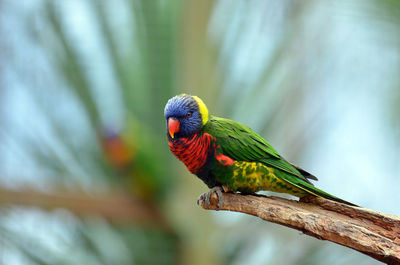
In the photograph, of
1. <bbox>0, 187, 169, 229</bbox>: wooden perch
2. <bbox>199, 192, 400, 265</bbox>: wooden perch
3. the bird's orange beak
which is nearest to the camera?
<bbox>199, 192, 400, 265</bbox>: wooden perch

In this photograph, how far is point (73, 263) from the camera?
2.89 meters

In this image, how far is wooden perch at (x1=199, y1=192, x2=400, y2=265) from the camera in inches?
41.4

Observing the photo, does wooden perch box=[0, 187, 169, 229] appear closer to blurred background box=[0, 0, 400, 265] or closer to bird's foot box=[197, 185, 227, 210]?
blurred background box=[0, 0, 400, 265]

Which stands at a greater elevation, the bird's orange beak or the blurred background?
the blurred background

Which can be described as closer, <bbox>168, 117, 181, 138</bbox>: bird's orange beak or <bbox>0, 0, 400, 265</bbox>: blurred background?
<bbox>168, 117, 181, 138</bbox>: bird's orange beak

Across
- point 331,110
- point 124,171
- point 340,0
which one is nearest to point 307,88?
point 331,110

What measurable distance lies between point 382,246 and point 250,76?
2299 mm

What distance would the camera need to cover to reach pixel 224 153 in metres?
1.31

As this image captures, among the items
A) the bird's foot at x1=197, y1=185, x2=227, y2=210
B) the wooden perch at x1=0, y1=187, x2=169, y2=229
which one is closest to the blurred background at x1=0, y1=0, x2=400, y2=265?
the wooden perch at x1=0, y1=187, x2=169, y2=229

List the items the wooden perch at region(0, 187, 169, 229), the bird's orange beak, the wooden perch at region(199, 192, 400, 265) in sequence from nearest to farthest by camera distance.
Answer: the wooden perch at region(199, 192, 400, 265) < the bird's orange beak < the wooden perch at region(0, 187, 169, 229)

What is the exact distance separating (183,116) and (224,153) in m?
0.17

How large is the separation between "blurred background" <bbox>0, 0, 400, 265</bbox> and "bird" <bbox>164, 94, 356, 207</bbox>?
4.29 ft

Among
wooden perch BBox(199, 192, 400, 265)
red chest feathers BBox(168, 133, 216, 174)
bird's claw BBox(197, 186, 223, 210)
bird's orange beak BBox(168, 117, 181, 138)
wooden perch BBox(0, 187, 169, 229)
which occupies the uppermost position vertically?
wooden perch BBox(0, 187, 169, 229)

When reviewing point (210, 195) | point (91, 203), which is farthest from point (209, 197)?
point (91, 203)
